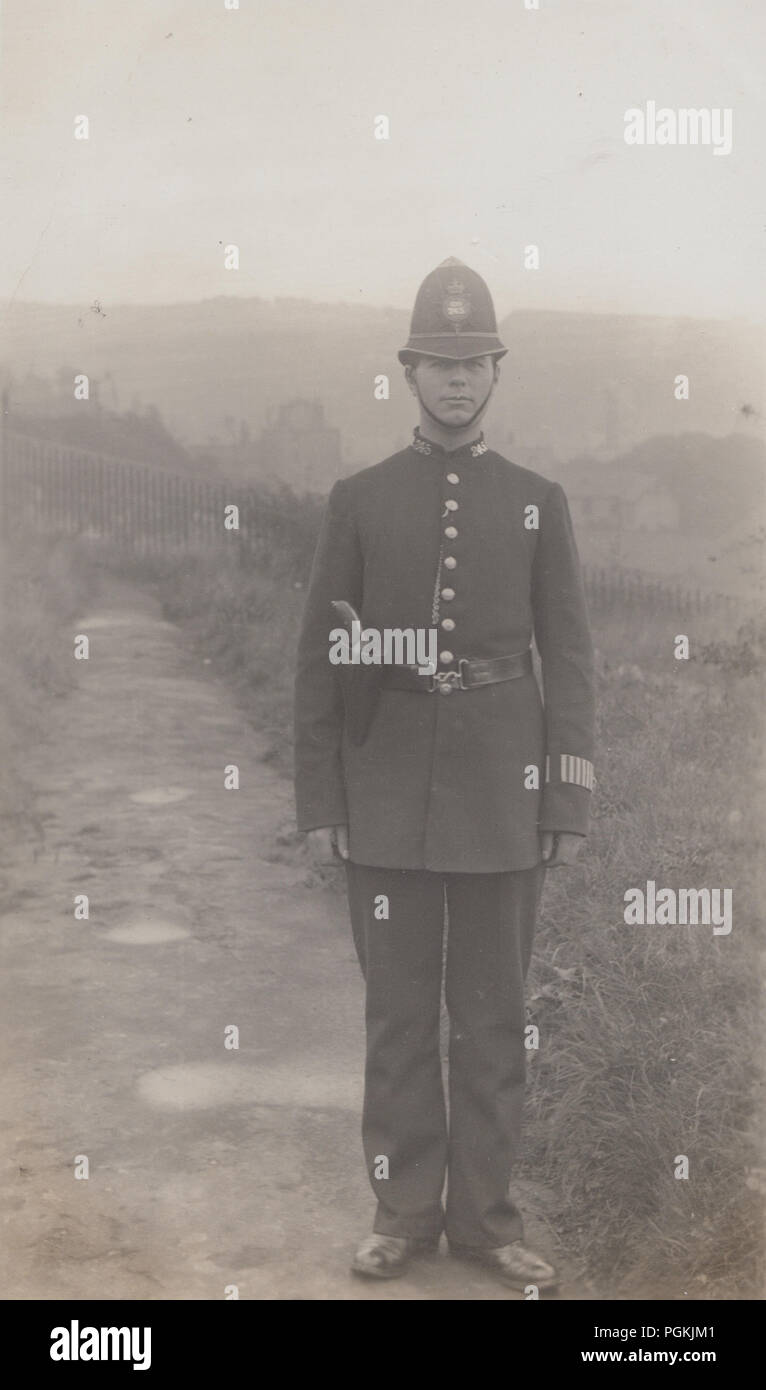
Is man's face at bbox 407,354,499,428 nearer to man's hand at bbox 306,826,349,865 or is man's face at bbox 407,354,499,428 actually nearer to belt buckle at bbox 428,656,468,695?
belt buckle at bbox 428,656,468,695

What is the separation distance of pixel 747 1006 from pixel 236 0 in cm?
306

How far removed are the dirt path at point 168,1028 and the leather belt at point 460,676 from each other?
126cm

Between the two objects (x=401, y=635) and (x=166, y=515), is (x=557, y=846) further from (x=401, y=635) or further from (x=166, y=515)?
(x=166, y=515)

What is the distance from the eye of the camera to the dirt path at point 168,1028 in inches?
140

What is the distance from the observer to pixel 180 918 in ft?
15.0

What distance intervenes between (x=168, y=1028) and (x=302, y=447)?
72.2 inches

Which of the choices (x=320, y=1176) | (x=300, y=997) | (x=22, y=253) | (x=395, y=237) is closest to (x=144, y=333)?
(x=22, y=253)

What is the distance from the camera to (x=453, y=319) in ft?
11.3

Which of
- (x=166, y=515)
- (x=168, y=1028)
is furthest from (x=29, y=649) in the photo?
(x=168, y=1028)

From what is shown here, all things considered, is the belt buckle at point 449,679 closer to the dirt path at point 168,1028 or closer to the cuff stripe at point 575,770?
the cuff stripe at point 575,770

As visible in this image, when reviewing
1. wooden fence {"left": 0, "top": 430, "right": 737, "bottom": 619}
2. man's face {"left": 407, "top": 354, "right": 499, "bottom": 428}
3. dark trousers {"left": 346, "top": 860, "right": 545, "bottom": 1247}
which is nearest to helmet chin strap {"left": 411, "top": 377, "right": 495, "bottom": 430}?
man's face {"left": 407, "top": 354, "right": 499, "bottom": 428}

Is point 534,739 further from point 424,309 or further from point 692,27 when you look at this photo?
point 692,27

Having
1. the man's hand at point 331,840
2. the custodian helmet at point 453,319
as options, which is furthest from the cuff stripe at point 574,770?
A: the custodian helmet at point 453,319

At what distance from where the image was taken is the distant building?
Result: 4375 mm
